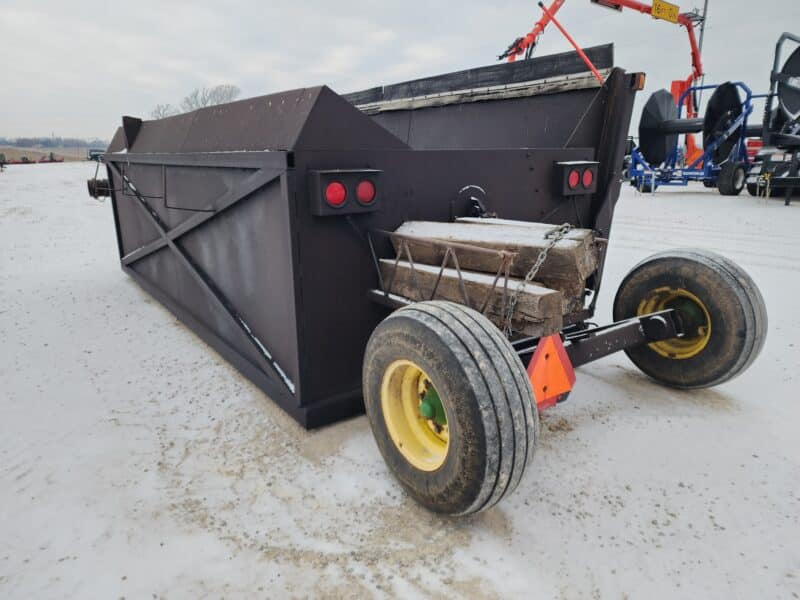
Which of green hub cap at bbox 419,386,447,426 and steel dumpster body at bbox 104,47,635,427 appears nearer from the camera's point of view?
green hub cap at bbox 419,386,447,426

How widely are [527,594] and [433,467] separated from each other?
1.65 feet

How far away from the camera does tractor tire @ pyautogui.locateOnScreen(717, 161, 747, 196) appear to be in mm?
12569

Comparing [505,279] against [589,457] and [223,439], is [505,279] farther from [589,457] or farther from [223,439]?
[223,439]

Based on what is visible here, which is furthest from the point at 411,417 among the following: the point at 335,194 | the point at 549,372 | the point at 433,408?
the point at 335,194

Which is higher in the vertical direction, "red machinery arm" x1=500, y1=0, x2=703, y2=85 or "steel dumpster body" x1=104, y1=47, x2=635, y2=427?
"red machinery arm" x1=500, y1=0, x2=703, y2=85

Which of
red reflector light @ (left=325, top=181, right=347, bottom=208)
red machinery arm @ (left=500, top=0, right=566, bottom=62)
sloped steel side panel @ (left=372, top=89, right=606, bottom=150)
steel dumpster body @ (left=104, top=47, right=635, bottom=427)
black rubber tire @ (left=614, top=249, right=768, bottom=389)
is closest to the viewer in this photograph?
red reflector light @ (left=325, top=181, right=347, bottom=208)

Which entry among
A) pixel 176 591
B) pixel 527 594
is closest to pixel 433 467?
pixel 527 594

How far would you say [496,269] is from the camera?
2.16 metres

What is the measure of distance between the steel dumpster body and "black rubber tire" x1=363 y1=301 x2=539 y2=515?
0.79 metres

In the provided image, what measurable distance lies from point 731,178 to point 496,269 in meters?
13.4

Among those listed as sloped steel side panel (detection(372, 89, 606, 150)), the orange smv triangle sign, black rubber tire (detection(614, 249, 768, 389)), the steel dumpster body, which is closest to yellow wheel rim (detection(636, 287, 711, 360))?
black rubber tire (detection(614, 249, 768, 389))

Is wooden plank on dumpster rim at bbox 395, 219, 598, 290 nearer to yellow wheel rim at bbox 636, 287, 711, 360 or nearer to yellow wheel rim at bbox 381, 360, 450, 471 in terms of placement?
yellow wheel rim at bbox 381, 360, 450, 471

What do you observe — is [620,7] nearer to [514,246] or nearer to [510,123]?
[510,123]

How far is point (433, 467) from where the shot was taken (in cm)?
188
